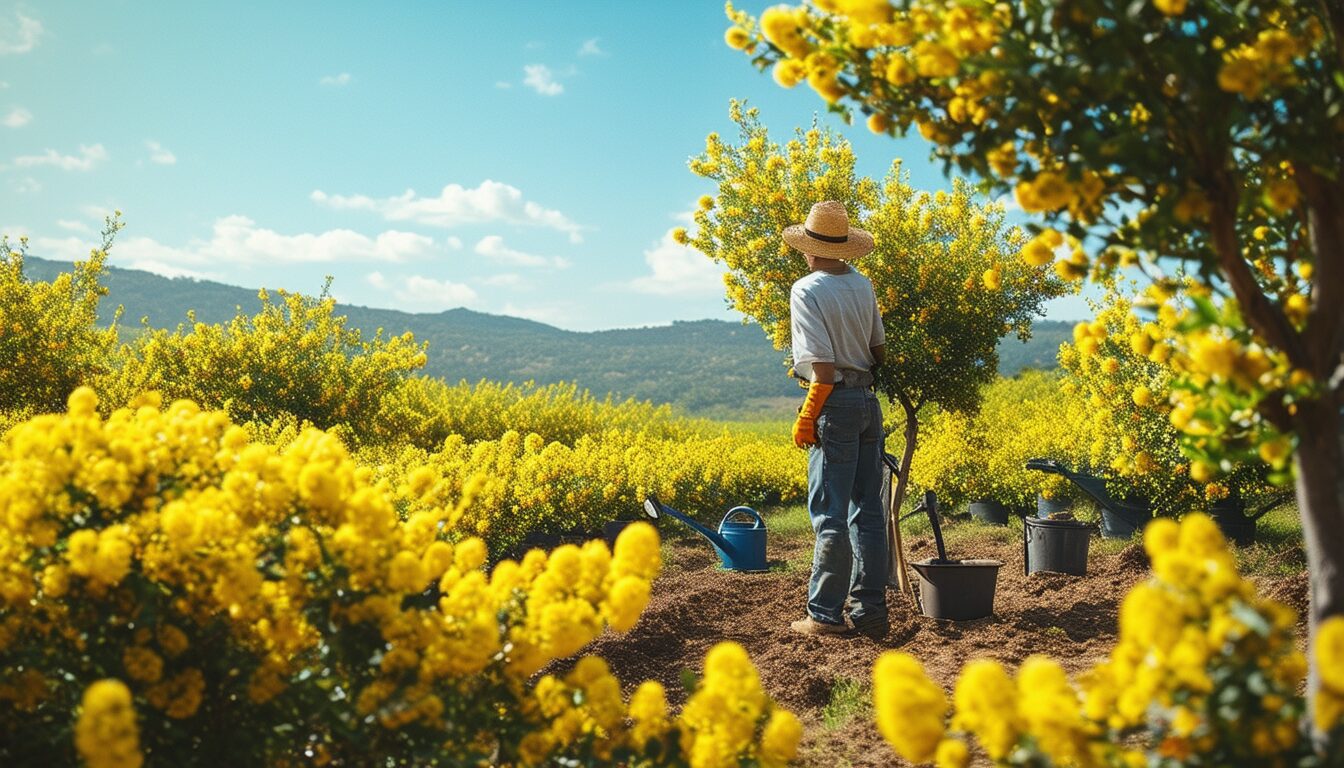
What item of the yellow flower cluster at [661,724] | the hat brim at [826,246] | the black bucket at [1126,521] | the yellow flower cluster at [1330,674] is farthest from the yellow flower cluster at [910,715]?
the black bucket at [1126,521]

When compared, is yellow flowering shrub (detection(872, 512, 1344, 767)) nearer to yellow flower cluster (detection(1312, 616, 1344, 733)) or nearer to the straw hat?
yellow flower cluster (detection(1312, 616, 1344, 733))

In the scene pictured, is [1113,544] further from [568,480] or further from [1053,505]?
[568,480]

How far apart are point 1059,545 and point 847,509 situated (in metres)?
2.11

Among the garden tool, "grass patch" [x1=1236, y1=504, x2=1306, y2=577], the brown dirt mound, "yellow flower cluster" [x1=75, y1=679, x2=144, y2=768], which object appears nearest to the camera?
"yellow flower cluster" [x1=75, y1=679, x2=144, y2=768]

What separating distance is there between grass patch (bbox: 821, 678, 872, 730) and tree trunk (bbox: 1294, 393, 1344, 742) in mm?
1859

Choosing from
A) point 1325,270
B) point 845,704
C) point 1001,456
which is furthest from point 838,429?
point 1001,456

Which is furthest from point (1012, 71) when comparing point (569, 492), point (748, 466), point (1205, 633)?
point (748, 466)

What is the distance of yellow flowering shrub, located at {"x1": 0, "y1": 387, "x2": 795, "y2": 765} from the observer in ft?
5.13

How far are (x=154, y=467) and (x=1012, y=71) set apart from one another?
1636 mm

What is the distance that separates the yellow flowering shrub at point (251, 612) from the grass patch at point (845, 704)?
5.55 ft

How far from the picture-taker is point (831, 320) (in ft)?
14.4

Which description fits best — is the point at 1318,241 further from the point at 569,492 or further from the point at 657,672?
the point at 569,492

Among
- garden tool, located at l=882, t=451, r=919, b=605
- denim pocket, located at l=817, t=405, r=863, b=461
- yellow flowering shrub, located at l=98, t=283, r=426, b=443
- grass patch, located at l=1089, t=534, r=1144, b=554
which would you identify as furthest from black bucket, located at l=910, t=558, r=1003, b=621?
yellow flowering shrub, located at l=98, t=283, r=426, b=443

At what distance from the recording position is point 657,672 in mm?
4145
